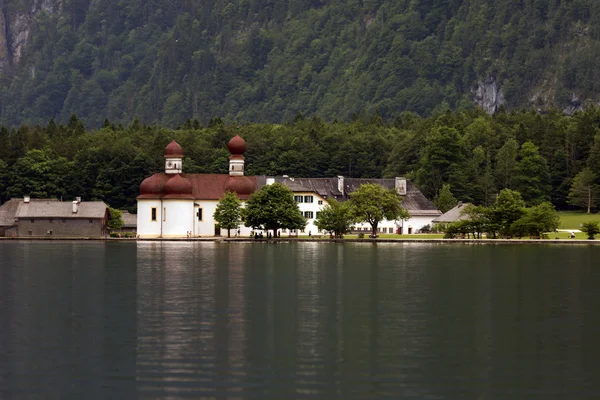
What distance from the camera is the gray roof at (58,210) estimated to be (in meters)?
139

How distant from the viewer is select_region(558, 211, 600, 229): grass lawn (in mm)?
143250

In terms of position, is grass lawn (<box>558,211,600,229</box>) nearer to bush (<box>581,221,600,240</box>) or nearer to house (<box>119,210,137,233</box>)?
bush (<box>581,221,600,240</box>)

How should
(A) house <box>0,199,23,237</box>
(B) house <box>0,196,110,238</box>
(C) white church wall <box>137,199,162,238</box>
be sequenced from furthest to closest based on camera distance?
(A) house <box>0,199,23,237</box>
(B) house <box>0,196,110,238</box>
(C) white church wall <box>137,199,162,238</box>

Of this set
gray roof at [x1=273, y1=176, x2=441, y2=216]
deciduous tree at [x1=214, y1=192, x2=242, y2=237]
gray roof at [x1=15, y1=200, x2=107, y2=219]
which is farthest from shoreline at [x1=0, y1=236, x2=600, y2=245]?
gray roof at [x1=273, y1=176, x2=441, y2=216]

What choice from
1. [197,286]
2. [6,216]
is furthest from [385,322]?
[6,216]

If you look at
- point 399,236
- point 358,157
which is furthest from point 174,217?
point 358,157

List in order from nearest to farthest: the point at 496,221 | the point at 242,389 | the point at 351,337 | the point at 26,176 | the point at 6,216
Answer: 1. the point at 242,389
2. the point at 351,337
3. the point at 496,221
4. the point at 6,216
5. the point at 26,176

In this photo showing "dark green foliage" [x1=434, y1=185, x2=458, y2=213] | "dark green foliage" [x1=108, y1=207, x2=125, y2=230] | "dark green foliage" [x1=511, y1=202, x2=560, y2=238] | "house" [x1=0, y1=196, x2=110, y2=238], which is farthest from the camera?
"dark green foliage" [x1=434, y1=185, x2=458, y2=213]

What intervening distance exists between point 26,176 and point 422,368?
13213 centimetres

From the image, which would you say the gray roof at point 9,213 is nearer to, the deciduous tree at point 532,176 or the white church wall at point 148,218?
the white church wall at point 148,218

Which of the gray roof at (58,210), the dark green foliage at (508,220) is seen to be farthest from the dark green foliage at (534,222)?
the gray roof at (58,210)

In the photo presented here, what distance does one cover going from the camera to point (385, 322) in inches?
1705

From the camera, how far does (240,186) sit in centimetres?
13912

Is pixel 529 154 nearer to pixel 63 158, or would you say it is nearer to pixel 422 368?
pixel 63 158
